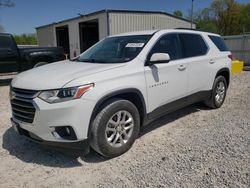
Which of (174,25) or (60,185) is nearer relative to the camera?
(60,185)

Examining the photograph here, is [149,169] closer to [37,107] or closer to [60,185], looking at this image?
[60,185]

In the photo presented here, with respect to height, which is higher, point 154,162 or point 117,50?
point 117,50

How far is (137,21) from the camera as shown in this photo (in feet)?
61.3

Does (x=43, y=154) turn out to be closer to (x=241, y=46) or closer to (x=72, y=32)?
(x=241, y=46)

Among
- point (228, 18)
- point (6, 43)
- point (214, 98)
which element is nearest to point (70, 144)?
point (214, 98)

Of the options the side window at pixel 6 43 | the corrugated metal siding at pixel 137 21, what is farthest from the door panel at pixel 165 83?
the corrugated metal siding at pixel 137 21

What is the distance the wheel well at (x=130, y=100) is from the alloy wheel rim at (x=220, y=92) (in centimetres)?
267

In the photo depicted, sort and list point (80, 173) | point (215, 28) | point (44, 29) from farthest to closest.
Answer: point (215, 28)
point (44, 29)
point (80, 173)

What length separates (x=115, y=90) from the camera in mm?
3348

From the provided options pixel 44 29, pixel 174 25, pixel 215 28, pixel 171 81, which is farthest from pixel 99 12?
pixel 215 28

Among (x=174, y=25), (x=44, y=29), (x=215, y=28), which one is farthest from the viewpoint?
(x=215, y=28)

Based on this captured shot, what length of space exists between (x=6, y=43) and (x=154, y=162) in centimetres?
884

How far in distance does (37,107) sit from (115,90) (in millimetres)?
1026

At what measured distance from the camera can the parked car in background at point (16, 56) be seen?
9.76 meters
